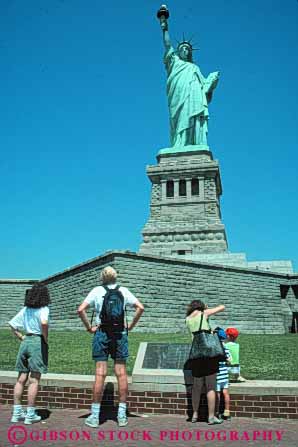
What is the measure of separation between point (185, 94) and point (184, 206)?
1078cm

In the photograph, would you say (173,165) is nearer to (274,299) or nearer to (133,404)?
(274,299)

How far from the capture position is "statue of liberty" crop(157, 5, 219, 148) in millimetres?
38281

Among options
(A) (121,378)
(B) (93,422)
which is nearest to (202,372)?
(A) (121,378)

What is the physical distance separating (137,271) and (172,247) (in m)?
12.6

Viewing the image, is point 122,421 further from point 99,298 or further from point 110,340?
point 99,298

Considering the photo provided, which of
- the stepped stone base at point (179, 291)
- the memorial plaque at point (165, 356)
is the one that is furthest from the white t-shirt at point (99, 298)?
the stepped stone base at point (179, 291)

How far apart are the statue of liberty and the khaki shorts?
33.5 meters

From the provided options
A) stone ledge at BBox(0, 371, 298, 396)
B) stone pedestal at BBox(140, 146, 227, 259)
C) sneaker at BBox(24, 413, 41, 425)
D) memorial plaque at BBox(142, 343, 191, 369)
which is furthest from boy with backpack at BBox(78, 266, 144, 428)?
stone pedestal at BBox(140, 146, 227, 259)

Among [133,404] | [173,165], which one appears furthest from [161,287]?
[173,165]

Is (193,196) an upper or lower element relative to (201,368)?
upper

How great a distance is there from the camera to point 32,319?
5.51 meters

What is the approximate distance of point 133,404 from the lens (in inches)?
238

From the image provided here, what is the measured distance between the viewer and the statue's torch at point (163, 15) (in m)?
39.2

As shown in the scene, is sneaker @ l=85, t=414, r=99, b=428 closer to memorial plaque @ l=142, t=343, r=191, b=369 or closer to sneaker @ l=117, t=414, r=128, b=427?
sneaker @ l=117, t=414, r=128, b=427
